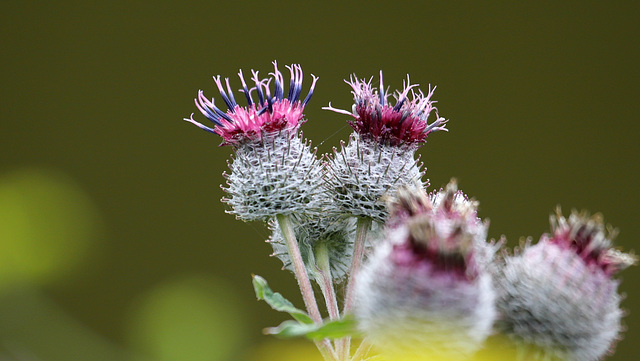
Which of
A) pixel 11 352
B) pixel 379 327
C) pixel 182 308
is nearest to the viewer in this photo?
pixel 379 327

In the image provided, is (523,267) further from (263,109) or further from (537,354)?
(263,109)

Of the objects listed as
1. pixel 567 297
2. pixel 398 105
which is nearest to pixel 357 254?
pixel 398 105

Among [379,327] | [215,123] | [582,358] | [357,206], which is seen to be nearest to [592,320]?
[582,358]

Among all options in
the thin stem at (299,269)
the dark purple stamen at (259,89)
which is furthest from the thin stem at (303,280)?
the dark purple stamen at (259,89)

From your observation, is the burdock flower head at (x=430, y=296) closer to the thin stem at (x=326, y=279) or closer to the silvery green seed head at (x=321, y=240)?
the thin stem at (x=326, y=279)

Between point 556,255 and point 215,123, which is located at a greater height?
point 215,123

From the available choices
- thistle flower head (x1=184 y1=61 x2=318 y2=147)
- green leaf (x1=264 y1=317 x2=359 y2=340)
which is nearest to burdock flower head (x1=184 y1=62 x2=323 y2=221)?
thistle flower head (x1=184 y1=61 x2=318 y2=147)
